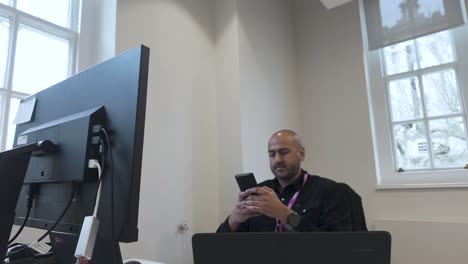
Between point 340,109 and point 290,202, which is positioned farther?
point 340,109

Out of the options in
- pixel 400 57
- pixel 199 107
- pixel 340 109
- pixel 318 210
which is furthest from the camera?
pixel 340 109

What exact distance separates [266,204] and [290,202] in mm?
322

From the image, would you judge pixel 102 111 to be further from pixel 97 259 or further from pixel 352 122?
pixel 352 122

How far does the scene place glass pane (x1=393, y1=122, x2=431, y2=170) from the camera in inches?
95.0

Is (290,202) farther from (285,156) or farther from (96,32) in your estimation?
(96,32)

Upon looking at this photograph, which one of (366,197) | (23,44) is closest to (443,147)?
(366,197)

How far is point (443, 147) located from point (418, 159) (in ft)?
0.62

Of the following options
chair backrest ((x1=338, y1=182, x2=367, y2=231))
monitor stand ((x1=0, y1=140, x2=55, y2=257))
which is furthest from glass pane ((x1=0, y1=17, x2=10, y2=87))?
chair backrest ((x1=338, y1=182, x2=367, y2=231))

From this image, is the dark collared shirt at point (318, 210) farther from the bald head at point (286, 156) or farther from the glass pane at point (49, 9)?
the glass pane at point (49, 9)

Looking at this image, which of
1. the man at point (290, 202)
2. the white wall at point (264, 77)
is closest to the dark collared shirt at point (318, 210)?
the man at point (290, 202)

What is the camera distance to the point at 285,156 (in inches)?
71.7

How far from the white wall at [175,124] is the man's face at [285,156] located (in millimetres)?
624

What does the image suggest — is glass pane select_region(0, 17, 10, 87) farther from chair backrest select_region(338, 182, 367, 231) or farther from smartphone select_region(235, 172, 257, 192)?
chair backrest select_region(338, 182, 367, 231)

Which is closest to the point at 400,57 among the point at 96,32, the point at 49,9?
the point at 96,32
